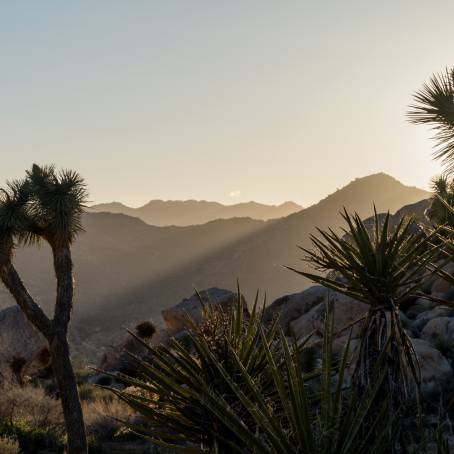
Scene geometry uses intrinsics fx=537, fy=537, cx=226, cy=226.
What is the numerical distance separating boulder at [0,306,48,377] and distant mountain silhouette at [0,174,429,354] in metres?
47.1

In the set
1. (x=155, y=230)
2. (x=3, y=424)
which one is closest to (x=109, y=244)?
(x=155, y=230)

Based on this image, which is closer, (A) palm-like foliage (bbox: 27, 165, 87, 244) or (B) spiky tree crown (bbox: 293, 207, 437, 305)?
(B) spiky tree crown (bbox: 293, 207, 437, 305)

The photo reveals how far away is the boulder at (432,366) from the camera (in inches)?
488

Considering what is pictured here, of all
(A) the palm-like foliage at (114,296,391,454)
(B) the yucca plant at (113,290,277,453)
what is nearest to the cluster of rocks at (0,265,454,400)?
(B) the yucca plant at (113,290,277,453)

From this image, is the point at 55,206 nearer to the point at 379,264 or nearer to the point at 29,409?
the point at 29,409

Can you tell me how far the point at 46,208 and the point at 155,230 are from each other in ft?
438

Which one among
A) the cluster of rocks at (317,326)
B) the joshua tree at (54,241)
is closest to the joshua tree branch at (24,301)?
the joshua tree at (54,241)

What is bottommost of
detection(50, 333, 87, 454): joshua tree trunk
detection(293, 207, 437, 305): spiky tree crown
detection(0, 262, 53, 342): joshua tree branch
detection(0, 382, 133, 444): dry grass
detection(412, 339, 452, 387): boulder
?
detection(412, 339, 452, 387): boulder

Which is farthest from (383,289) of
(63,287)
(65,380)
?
(63,287)

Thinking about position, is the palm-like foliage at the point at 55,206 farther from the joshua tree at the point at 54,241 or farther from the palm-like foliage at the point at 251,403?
the palm-like foliage at the point at 251,403

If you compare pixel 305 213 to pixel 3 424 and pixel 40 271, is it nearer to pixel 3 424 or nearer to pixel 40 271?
pixel 40 271

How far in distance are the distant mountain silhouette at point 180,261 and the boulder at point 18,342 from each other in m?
47.1

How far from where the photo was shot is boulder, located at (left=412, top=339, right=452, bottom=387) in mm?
→ 12383

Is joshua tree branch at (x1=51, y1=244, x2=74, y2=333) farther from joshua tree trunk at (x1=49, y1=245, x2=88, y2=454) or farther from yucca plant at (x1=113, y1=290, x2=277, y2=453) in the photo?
yucca plant at (x1=113, y1=290, x2=277, y2=453)
